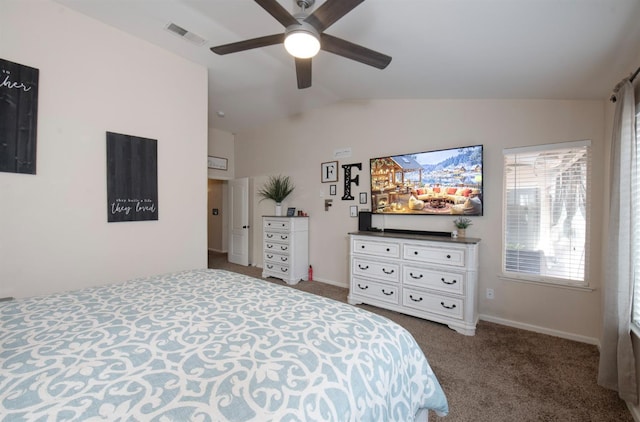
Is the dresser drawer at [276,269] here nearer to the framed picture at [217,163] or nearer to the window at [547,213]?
the framed picture at [217,163]

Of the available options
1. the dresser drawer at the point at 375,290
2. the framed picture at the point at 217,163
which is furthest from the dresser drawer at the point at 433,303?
the framed picture at the point at 217,163

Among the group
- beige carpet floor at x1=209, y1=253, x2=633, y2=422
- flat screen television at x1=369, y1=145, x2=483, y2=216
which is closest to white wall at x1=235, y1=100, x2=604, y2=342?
flat screen television at x1=369, y1=145, x2=483, y2=216

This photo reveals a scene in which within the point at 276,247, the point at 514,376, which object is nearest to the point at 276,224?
the point at 276,247

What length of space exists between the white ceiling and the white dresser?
2135 mm

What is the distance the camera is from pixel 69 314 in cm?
117

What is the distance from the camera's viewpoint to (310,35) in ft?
5.28

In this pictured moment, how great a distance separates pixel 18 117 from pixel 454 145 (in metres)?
4.00

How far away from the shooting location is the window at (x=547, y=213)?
2453mm

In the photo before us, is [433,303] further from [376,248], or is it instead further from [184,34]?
[184,34]

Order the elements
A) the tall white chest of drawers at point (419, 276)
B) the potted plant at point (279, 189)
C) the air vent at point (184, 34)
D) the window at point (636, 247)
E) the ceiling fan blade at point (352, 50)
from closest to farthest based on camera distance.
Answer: the window at point (636, 247) → the ceiling fan blade at point (352, 50) → the air vent at point (184, 34) → the tall white chest of drawers at point (419, 276) → the potted plant at point (279, 189)

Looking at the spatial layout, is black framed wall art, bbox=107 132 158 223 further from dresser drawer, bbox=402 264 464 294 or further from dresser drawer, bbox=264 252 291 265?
dresser drawer, bbox=402 264 464 294

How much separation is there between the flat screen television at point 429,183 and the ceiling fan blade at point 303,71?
1685 mm

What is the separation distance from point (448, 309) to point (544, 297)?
945mm

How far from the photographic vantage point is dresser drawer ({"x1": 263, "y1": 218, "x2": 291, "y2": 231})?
13.9 ft
